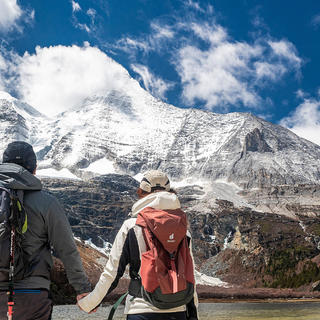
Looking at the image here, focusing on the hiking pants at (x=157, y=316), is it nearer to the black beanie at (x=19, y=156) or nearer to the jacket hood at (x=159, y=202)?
the jacket hood at (x=159, y=202)

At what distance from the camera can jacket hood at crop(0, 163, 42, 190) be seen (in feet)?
15.8

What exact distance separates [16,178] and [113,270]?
160 centimetres

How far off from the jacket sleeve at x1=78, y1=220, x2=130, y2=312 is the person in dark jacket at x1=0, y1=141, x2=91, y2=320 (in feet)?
0.62

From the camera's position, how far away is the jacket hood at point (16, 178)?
480 centimetres

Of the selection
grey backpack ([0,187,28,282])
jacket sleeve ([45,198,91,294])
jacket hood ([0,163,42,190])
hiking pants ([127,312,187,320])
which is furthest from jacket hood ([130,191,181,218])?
grey backpack ([0,187,28,282])

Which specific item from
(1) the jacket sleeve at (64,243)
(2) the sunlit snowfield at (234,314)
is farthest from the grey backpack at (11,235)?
(2) the sunlit snowfield at (234,314)

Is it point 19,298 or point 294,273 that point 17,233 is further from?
point 294,273

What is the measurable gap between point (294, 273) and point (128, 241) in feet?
445

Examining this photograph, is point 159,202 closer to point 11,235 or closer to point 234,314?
point 11,235

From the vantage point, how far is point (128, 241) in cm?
505

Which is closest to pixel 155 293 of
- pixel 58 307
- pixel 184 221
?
pixel 184 221

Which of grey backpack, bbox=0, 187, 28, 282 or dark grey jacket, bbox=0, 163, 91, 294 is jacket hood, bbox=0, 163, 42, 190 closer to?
dark grey jacket, bbox=0, 163, 91, 294

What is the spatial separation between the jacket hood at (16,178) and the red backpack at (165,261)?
1.36 metres

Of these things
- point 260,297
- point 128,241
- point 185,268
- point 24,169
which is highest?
point 24,169
